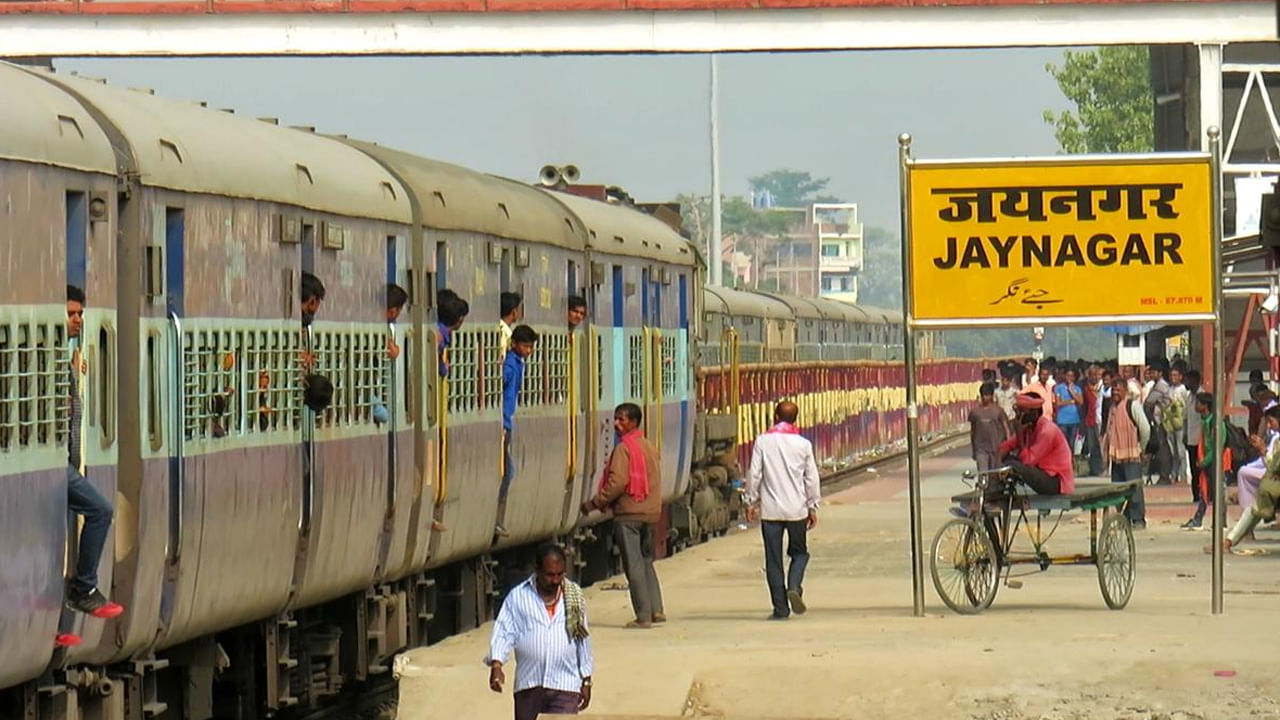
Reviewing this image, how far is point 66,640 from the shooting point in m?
10.6

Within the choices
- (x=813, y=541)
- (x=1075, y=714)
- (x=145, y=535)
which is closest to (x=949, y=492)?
(x=813, y=541)

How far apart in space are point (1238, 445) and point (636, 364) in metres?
10.5

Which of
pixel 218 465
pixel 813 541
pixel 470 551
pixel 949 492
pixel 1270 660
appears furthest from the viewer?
pixel 949 492

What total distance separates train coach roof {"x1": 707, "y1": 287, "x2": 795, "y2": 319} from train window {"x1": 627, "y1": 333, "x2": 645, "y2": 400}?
11396mm

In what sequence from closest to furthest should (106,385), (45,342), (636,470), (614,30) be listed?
(45,342) → (106,385) → (636,470) → (614,30)

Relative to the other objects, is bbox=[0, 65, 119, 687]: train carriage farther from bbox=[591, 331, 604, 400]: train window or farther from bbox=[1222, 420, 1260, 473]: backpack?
bbox=[1222, 420, 1260, 473]: backpack

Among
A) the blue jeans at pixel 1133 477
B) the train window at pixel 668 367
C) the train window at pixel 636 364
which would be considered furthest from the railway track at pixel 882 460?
the train window at pixel 636 364

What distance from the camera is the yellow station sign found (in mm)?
18266

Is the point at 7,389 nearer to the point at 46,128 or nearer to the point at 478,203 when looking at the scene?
the point at 46,128

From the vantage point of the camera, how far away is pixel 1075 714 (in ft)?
46.2

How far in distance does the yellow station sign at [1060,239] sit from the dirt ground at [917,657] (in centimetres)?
206

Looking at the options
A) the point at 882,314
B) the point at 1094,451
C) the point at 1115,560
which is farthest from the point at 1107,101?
the point at 1115,560

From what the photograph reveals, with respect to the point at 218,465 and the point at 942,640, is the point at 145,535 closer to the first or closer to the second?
the point at 218,465

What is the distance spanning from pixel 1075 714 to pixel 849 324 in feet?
141
